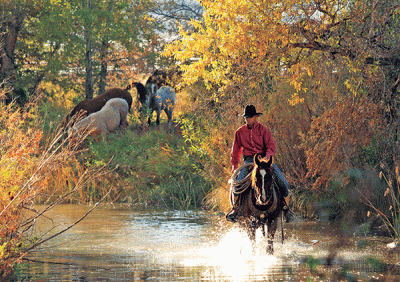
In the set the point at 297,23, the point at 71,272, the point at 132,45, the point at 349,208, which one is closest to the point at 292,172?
the point at 349,208

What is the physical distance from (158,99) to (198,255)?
16.8 metres

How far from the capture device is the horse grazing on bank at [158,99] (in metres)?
26.9

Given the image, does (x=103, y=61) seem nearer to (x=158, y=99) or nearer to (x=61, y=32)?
(x=61, y=32)

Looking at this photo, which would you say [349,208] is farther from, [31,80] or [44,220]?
[31,80]

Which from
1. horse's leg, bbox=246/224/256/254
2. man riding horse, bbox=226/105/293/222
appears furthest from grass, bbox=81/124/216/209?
horse's leg, bbox=246/224/256/254

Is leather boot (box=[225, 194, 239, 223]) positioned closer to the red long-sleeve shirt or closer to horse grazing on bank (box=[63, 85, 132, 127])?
the red long-sleeve shirt

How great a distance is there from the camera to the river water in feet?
30.1

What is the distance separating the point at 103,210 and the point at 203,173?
3.05m

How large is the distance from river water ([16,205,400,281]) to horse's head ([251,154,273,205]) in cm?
103

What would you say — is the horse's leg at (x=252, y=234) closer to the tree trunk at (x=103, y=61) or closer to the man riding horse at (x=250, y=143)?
the man riding horse at (x=250, y=143)

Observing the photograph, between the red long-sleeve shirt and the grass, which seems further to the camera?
the grass

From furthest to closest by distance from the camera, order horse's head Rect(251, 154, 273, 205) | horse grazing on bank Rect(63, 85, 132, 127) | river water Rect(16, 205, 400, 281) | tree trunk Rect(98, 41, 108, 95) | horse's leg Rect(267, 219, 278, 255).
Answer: tree trunk Rect(98, 41, 108, 95) < horse grazing on bank Rect(63, 85, 132, 127) < horse's leg Rect(267, 219, 278, 255) < horse's head Rect(251, 154, 273, 205) < river water Rect(16, 205, 400, 281)

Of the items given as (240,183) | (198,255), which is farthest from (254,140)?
(198,255)

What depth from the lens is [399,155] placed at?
1363 cm
